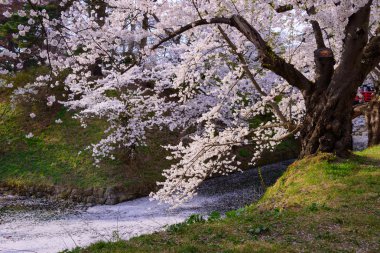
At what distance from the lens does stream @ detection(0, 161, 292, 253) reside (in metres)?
8.62

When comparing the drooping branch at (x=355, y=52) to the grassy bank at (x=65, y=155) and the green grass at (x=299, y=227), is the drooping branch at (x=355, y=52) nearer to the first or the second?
the green grass at (x=299, y=227)

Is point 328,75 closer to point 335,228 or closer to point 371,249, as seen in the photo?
point 335,228

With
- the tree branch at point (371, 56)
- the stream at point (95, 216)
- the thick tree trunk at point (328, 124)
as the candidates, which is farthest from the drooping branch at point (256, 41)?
the stream at point (95, 216)

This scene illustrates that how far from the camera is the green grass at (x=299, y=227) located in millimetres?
4039

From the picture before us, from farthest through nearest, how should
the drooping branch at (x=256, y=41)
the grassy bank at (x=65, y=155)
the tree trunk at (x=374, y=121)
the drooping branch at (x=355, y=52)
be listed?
1. the grassy bank at (x=65, y=155)
2. the tree trunk at (x=374, y=121)
3. the drooping branch at (x=256, y=41)
4. the drooping branch at (x=355, y=52)

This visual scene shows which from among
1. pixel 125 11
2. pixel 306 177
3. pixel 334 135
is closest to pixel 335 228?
pixel 306 177

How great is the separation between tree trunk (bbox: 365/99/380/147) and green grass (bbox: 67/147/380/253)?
598 centimetres

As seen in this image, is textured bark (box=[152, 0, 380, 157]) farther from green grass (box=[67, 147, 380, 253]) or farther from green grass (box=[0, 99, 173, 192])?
green grass (box=[0, 99, 173, 192])

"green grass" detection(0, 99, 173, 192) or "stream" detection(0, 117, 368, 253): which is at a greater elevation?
"green grass" detection(0, 99, 173, 192)

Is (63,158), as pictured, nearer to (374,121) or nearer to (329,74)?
(329,74)

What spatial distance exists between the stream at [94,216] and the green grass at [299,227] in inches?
129

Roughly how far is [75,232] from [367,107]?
975cm

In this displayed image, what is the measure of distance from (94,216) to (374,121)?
936 centimetres

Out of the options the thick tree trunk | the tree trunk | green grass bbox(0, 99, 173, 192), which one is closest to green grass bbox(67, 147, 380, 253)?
the thick tree trunk
